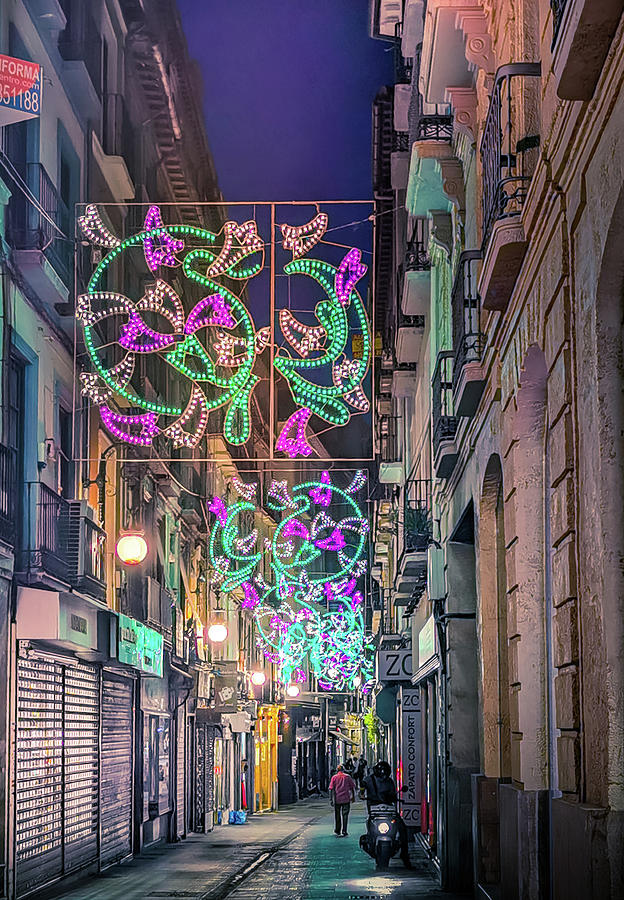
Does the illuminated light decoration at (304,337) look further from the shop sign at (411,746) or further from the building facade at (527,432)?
the shop sign at (411,746)

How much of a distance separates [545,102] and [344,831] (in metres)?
24.3

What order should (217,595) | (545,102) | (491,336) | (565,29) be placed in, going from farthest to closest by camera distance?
(217,595), (491,336), (545,102), (565,29)

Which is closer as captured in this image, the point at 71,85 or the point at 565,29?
the point at 565,29

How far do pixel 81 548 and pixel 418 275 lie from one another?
21.9 feet

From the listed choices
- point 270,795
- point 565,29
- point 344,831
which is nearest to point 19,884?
point 565,29

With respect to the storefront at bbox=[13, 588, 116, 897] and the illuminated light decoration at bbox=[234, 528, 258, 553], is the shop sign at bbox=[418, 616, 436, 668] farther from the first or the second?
the illuminated light decoration at bbox=[234, 528, 258, 553]

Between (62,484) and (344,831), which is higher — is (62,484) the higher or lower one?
the higher one

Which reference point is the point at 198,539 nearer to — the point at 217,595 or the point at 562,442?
the point at 217,595

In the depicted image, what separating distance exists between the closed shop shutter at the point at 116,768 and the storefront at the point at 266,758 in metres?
22.1

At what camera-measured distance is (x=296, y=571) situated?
66375mm

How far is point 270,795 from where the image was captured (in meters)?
50.2

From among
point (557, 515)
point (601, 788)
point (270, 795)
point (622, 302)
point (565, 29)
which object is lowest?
point (270, 795)

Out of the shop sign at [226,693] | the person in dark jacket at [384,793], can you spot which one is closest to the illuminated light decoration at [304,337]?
the person in dark jacket at [384,793]

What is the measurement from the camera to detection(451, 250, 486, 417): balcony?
13.0 m
